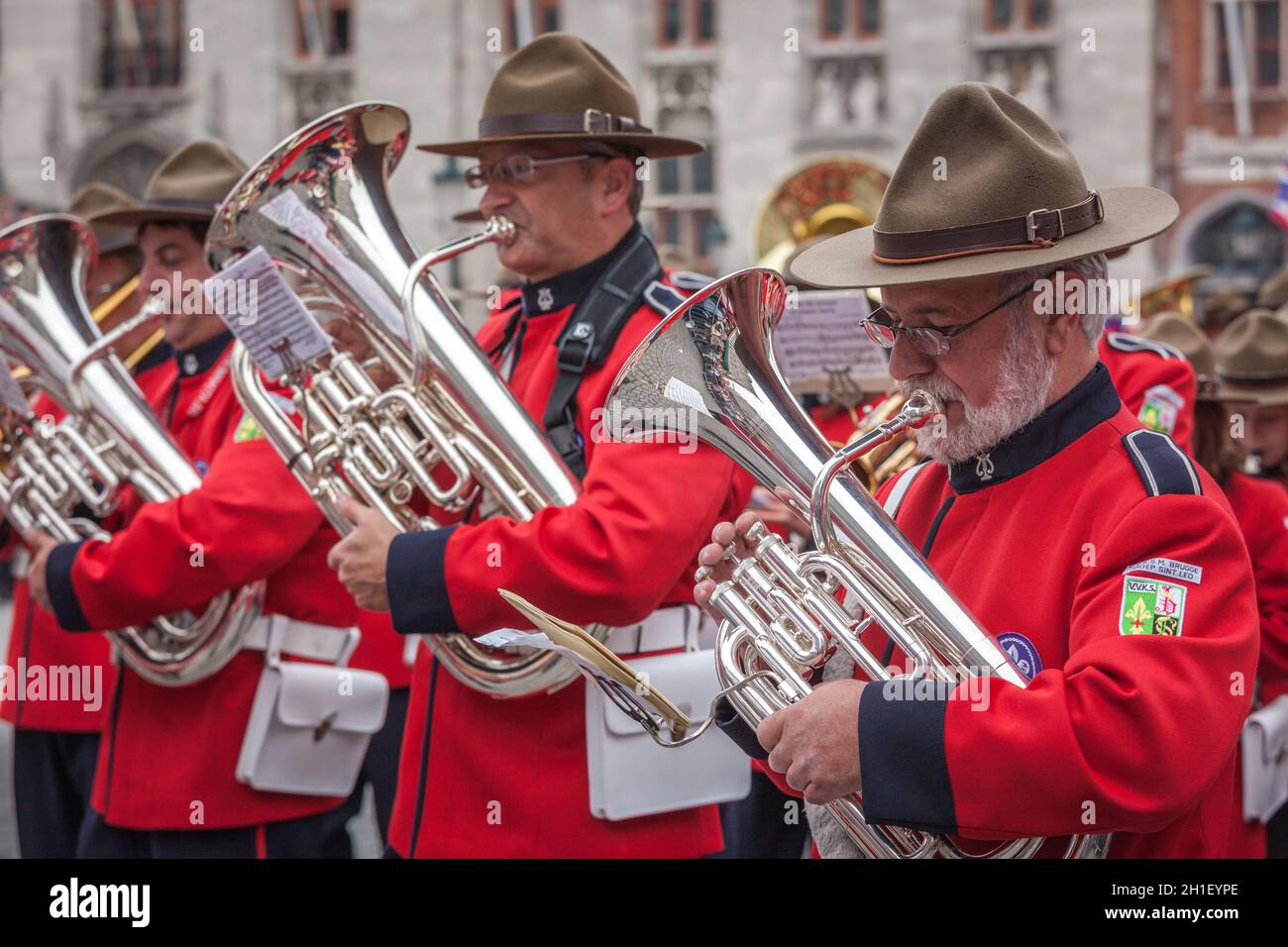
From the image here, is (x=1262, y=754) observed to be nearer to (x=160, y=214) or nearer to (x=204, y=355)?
(x=204, y=355)

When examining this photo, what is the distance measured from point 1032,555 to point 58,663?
347 cm

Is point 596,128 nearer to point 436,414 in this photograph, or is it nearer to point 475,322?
point 436,414

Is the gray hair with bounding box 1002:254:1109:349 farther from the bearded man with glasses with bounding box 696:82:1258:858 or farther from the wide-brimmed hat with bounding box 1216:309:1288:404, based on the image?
the wide-brimmed hat with bounding box 1216:309:1288:404

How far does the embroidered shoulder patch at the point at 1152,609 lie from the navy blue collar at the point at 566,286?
5.80 ft

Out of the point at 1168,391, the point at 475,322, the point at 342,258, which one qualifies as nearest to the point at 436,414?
the point at 342,258

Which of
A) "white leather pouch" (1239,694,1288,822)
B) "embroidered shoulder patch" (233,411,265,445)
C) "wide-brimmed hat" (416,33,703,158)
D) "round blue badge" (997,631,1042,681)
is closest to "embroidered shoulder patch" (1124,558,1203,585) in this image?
"round blue badge" (997,631,1042,681)

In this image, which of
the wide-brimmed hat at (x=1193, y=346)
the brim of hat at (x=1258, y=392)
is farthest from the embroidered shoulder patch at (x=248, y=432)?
the brim of hat at (x=1258, y=392)

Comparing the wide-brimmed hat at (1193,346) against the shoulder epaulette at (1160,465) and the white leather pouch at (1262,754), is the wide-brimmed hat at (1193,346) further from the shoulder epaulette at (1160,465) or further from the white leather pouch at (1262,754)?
the shoulder epaulette at (1160,465)

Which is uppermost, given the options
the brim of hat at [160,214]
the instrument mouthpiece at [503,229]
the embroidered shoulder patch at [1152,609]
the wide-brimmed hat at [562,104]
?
the wide-brimmed hat at [562,104]

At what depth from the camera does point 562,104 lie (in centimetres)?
367

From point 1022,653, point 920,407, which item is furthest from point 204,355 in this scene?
point 1022,653

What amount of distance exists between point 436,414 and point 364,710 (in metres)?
1.17

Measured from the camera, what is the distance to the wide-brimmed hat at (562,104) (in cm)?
365

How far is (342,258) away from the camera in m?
3.72
